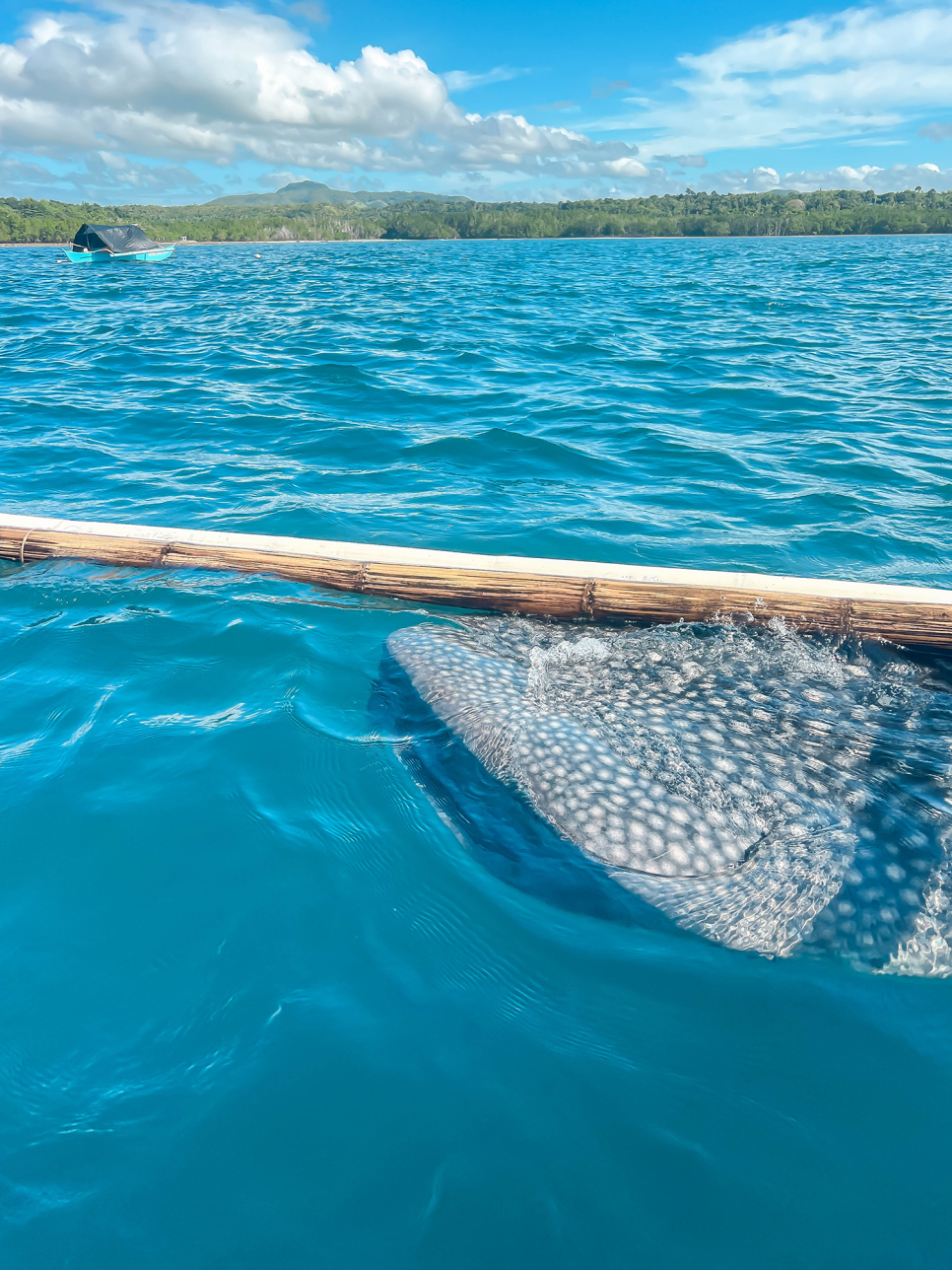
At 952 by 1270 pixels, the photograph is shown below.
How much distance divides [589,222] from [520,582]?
137207 mm

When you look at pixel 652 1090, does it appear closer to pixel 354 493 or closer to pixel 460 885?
pixel 460 885

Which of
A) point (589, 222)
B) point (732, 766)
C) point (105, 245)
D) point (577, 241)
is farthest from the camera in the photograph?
point (589, 222)

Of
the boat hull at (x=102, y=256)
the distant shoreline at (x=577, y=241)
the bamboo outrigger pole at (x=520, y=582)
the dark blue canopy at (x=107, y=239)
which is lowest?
the bamboo outrigger pole at (x=520, y=582)

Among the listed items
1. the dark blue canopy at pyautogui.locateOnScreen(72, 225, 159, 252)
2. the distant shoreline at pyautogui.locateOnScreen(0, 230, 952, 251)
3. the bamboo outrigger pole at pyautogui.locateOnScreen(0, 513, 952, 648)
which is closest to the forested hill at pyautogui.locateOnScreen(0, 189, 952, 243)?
the distant shoreline at pyautogui.locateOnScreen(0, 230, 952, 251)

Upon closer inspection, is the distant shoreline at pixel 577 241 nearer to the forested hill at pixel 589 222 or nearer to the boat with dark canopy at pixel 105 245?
the forested hill at pixel 589 222

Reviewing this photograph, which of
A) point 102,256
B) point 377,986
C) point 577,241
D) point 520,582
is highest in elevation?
point 577,241

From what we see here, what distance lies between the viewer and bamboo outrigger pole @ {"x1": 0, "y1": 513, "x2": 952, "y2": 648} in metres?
5.10

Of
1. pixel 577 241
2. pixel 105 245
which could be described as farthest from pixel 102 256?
pixel 577 241

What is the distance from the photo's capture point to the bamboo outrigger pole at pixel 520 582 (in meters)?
5.10

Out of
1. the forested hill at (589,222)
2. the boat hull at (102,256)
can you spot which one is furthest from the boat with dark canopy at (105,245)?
the forested hill at (589,222)

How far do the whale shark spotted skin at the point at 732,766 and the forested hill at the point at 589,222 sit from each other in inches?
3809

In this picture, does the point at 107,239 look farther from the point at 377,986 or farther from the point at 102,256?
the point at 377,986

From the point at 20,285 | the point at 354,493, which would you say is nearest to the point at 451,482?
the point at 354,493

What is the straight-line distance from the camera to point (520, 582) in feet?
18.8
